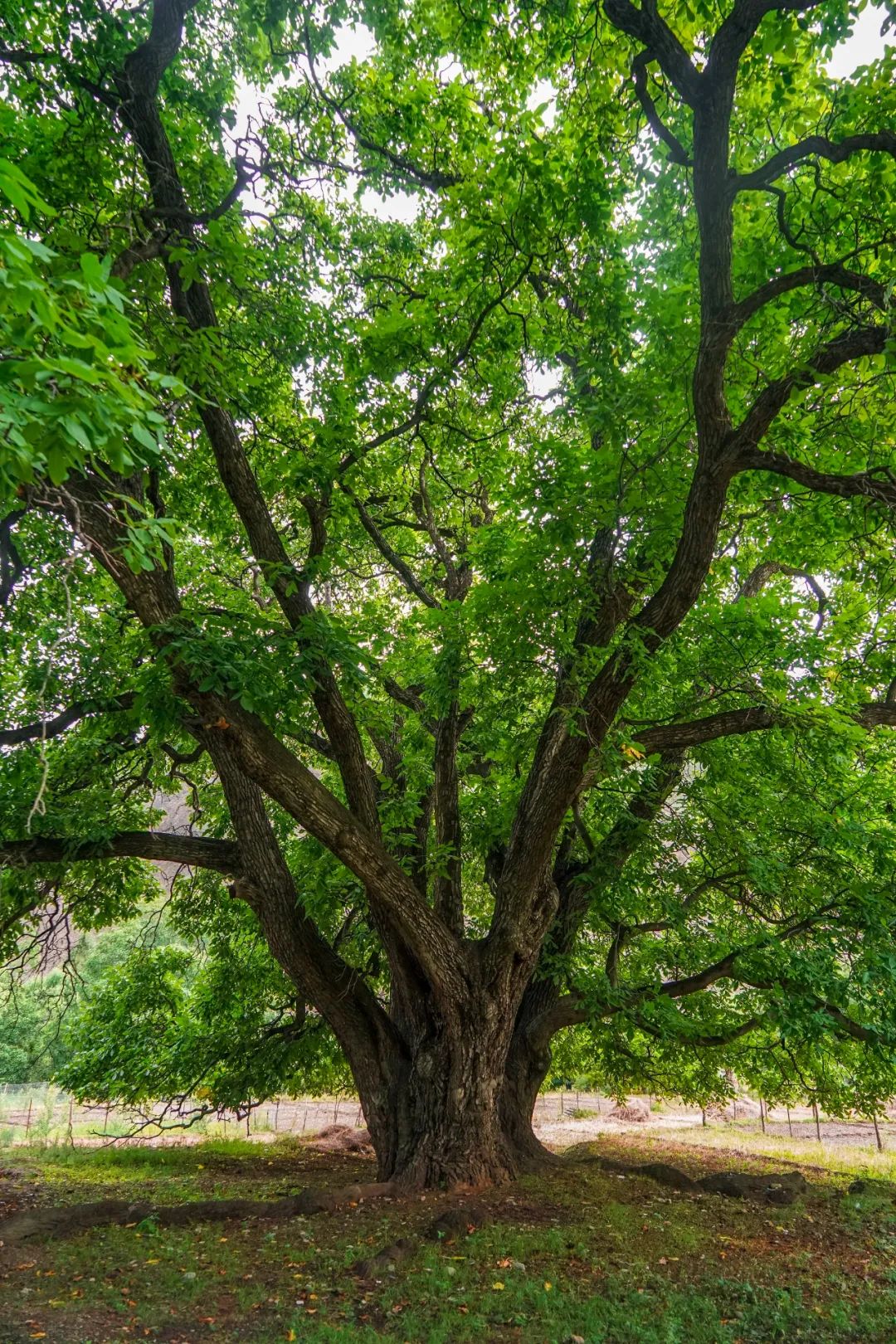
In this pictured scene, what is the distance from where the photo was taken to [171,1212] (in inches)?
233

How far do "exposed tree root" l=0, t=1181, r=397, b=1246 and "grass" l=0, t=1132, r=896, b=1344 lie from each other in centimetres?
18

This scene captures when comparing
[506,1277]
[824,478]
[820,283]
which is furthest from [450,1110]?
[820,283]

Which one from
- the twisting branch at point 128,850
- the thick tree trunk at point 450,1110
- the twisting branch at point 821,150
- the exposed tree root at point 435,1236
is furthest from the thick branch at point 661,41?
the exposed tree root at point 435,1236

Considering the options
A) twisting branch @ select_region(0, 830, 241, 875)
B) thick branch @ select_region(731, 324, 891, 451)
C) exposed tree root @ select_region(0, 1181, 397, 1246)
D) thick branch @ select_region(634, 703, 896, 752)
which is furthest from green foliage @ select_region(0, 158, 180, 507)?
exposed tree root @ select_region(0, 1181, 397, 1246)

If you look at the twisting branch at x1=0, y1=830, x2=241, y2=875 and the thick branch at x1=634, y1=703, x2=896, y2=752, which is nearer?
the thick branch at x1=634, y1=703, x2=896, y2=752

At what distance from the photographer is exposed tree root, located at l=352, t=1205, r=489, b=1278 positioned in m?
4.76

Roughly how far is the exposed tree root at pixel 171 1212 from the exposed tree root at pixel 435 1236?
926 millimetres

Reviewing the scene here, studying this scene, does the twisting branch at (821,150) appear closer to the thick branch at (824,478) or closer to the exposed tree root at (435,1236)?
the thick branch at (824,478)

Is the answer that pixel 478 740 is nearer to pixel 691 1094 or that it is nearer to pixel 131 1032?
pixel 691 1094

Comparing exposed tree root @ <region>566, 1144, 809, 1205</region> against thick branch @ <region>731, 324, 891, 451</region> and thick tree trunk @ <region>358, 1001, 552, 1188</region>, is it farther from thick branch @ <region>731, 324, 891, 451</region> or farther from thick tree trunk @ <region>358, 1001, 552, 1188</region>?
thick branch @ <region>731, 324, 891, 451</region>

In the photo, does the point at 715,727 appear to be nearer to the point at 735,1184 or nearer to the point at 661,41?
the point at 661,41

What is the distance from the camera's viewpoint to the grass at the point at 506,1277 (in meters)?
3.99

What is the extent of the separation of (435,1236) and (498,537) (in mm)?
5780

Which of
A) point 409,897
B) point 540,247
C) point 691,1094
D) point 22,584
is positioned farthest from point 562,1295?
point 22,584
